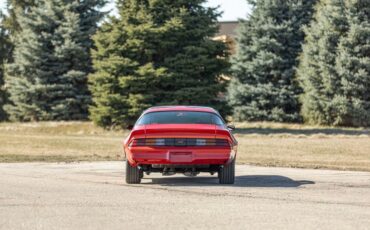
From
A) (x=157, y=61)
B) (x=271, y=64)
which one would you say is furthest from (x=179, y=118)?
(x=271, y=64)

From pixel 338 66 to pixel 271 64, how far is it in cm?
530

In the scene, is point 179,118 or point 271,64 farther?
point 271,64

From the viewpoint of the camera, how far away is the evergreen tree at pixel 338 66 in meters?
39.6

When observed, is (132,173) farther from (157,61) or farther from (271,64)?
(271,64)

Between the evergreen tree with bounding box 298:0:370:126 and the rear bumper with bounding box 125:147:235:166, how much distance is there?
2829cm

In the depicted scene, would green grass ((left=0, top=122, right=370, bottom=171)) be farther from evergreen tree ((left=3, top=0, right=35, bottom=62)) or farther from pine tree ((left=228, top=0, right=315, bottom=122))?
evergreen tree ((left=3, top=0, right=35, bottom=62))

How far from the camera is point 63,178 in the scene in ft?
46.0

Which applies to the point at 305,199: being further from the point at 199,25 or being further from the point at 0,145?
the point at 199,25

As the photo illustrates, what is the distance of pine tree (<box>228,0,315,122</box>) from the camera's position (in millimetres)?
44188

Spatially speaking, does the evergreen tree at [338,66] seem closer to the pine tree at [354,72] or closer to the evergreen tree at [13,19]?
the pine tree at [354,72]

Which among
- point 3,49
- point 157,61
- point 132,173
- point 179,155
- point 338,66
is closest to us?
point 179,155

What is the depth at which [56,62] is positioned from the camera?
1764 inches

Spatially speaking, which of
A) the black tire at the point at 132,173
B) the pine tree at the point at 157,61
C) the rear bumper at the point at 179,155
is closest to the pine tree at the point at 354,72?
the pine tree at the point at 157,61

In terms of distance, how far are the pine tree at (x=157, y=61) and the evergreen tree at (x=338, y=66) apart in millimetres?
7816
